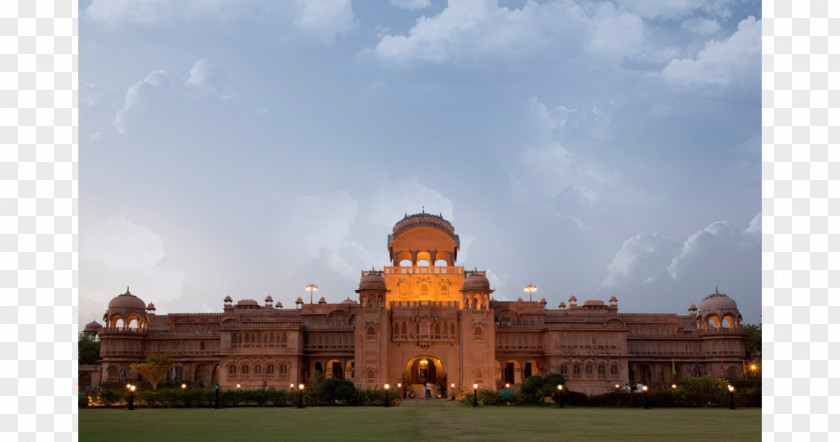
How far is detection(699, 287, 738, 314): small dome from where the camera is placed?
252 ft

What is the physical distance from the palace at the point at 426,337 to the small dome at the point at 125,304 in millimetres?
131

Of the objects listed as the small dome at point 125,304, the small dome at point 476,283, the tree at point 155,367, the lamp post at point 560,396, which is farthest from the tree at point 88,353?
the lamp post at point 560,396

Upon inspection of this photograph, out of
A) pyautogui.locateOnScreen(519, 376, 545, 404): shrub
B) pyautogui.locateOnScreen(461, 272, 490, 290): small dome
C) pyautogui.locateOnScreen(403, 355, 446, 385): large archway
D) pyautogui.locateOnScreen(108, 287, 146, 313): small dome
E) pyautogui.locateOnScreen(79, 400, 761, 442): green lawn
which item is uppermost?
pyautogui.locateOnScreen(461, 272, 490, 290): small dome

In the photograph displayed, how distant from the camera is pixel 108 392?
5144 centimetres

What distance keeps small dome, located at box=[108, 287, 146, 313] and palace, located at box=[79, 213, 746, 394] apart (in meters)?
0.13

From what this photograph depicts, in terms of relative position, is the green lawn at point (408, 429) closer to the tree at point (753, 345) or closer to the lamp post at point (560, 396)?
the lamp post at point (560, 396)

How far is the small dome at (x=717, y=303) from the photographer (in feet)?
252

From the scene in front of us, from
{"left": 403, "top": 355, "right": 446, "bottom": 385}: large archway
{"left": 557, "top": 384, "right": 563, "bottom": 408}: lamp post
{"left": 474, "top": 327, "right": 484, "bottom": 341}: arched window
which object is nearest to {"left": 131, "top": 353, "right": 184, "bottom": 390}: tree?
{"left": 403, "top": 355, "right": 446, "bottom": 385}: large archway

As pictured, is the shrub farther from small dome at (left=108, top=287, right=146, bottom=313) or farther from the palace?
small dome at (left=108, top=287, right=146, bottom=313)

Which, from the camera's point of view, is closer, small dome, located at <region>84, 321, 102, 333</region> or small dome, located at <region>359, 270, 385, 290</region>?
small dome, located at <region>359, 270, 385, 290</region>

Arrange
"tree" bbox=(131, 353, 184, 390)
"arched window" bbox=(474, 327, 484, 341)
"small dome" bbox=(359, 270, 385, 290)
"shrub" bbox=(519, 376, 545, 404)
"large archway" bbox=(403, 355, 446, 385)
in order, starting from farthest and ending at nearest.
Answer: "large archway" bbox=(403, 355, 446, 385) → "small dome" bbox=(359, 270, 385, 290) → "arched window" bbox=(474, 327, 484, 341) → "tree" bbox=(131, 353, 184, 390) → "shrub" bbox=(519, 376, 545, 404)

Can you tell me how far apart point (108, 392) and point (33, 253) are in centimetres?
4180

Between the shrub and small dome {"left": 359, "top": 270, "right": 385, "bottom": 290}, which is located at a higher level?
small dome {"left": 359, "top": 270, "right": 385, "bottom": 290}

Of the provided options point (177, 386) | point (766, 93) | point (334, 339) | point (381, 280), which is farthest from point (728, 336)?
point (766, 93)
